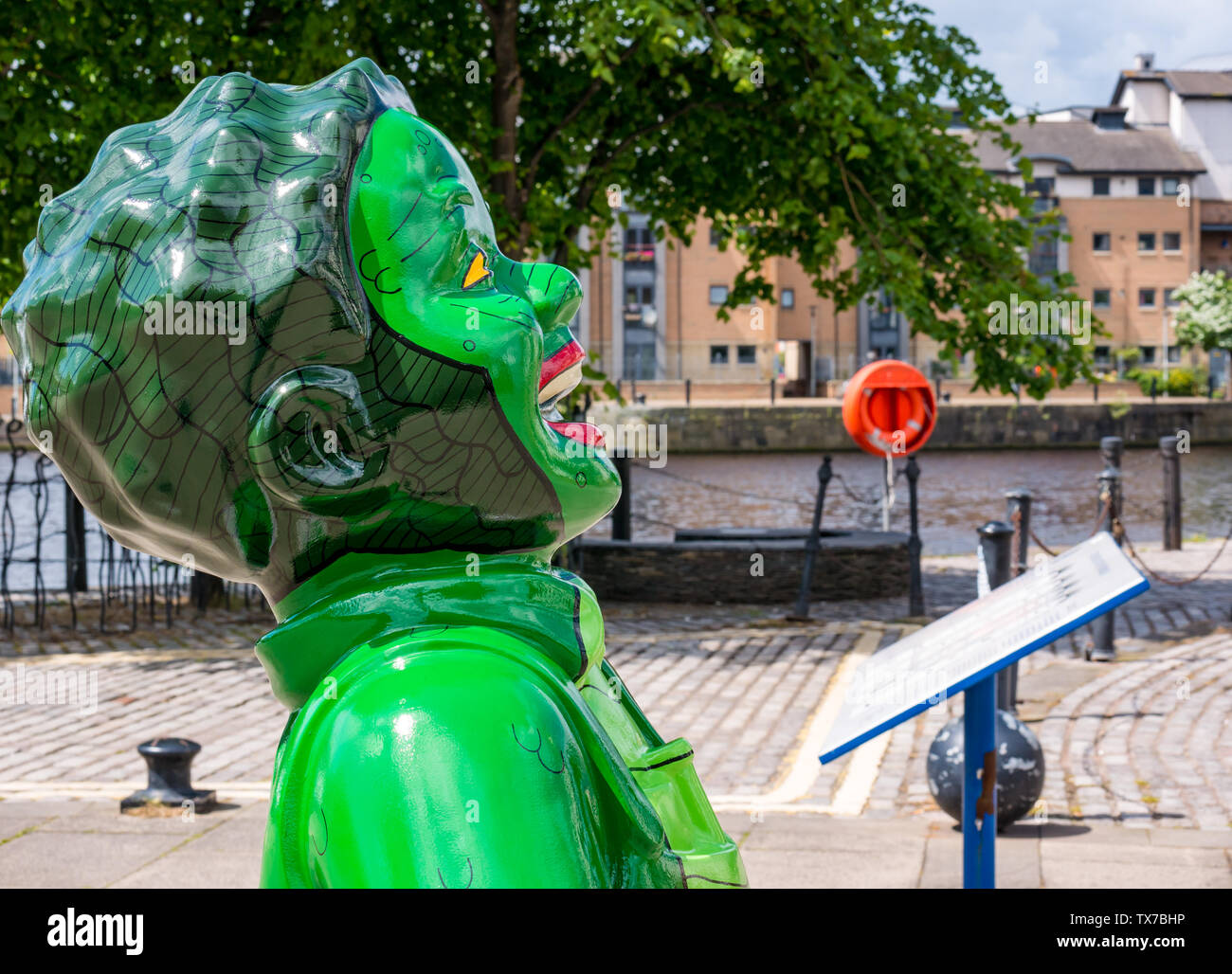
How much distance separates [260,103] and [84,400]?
388mm

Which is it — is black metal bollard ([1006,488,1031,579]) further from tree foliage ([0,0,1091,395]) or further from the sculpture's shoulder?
the sculpture's shoulder

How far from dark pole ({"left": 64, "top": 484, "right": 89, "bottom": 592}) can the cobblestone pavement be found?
111 centimetres

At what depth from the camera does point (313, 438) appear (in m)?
1.42

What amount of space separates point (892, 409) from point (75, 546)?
7.71 metres

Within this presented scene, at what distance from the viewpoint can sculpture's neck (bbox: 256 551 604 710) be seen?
145 centimetres

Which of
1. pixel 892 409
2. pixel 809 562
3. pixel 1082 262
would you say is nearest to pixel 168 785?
pixel 809 562

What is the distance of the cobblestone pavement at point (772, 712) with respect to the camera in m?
6.26

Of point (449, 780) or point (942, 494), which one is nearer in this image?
point (449, 780)

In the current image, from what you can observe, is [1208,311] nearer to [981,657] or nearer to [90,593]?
[90,593]

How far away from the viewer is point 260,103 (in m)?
1.49

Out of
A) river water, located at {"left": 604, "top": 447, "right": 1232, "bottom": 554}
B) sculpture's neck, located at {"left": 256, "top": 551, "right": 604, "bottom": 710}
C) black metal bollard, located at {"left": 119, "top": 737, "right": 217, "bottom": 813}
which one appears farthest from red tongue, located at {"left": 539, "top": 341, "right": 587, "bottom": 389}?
river water, located at {"left": 604, "top": 447, "right": 1232, "bottom": 554}

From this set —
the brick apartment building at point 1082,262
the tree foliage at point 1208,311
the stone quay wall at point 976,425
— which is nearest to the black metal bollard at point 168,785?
the stone quay wall at point 976,425

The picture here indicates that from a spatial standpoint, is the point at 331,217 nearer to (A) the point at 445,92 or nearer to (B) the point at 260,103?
(B) the point at 260,103
